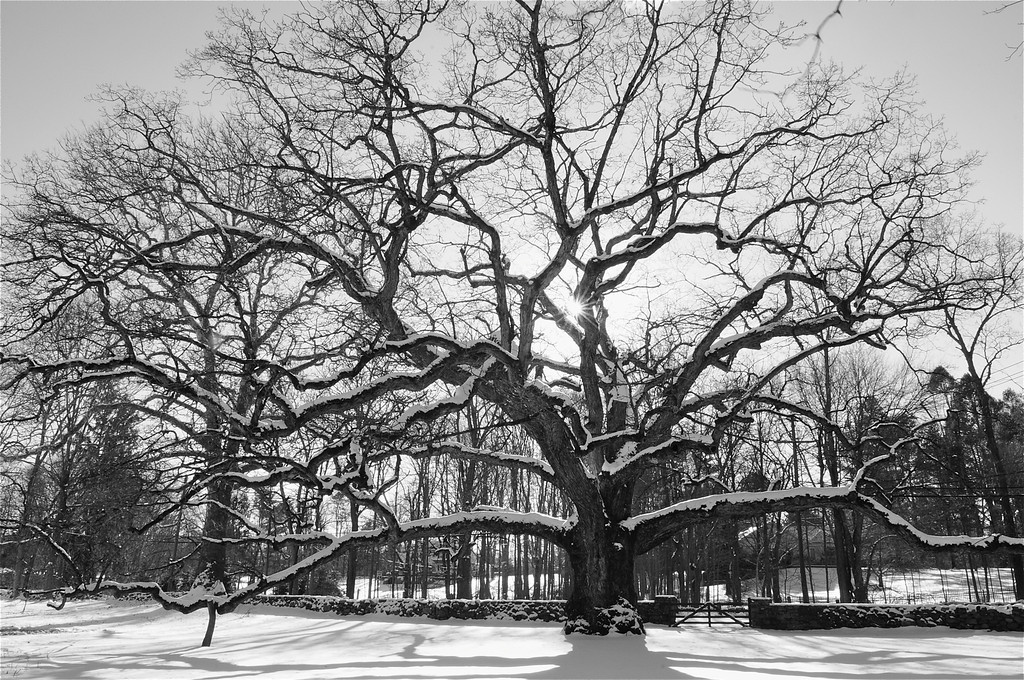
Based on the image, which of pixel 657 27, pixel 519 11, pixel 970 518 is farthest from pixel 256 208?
pixel 970 518

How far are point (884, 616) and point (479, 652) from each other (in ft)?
32.8

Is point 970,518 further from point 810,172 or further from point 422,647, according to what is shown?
point 422,647

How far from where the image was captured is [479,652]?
35.2 ft

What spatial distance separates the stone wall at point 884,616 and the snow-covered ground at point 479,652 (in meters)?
0.37

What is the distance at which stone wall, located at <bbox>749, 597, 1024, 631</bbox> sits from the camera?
1312cm

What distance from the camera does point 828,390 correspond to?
22.2m

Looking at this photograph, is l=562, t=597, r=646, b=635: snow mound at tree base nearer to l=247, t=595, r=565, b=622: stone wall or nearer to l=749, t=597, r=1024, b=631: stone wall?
l=247, t=595, r=565, b=622: stone wall

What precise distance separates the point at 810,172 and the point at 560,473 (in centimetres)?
845

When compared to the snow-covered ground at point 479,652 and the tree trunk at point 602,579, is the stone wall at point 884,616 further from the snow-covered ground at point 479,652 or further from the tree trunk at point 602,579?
the tree trunk at point 602,579

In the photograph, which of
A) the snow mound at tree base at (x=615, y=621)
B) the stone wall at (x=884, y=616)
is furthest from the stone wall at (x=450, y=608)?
the stone wall at (x=884, y=616)

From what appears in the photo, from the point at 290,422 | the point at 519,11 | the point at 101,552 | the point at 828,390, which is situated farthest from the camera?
the point at 828,390

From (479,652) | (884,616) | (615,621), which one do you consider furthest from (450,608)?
(884,616)

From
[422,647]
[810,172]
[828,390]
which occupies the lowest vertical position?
[422,647]

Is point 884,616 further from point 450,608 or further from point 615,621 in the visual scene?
point 450,608
